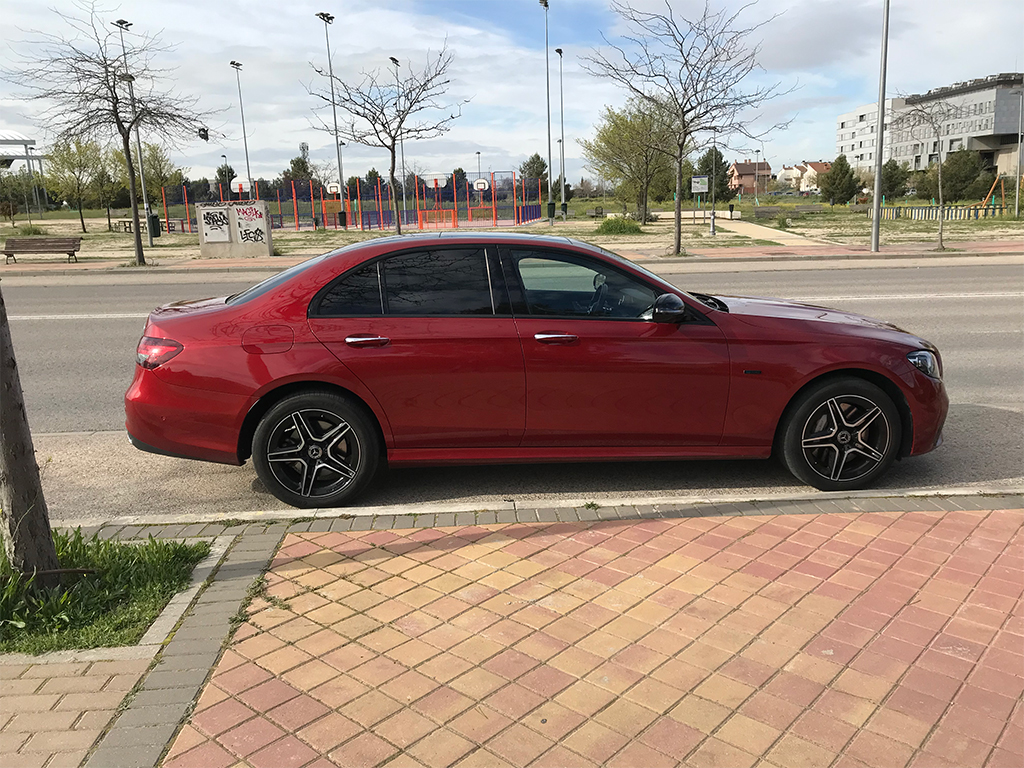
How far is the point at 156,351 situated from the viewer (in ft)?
16.1

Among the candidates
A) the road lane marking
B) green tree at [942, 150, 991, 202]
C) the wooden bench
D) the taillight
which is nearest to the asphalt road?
the road lane marking

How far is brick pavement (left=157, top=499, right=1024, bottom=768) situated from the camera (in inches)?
108

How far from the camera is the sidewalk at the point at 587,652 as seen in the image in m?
2.74

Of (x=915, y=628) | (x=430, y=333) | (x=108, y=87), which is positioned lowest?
(x=915, y=628)

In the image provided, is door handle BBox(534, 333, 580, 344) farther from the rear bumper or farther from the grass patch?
the grass patch

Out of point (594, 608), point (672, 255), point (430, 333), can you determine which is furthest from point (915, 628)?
point (672, 255)

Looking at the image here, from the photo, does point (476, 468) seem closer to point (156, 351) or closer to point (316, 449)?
point (316, 449)

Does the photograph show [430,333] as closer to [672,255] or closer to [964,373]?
[964,373]

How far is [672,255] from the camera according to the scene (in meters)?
24.4

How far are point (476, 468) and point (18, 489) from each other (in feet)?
9.18

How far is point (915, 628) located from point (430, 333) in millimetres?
2859

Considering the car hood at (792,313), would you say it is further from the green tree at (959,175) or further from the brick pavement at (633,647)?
the green tree at (959,175)

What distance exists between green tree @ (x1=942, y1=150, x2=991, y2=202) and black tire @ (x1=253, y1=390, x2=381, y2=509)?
62.5 m

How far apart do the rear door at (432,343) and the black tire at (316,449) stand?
0.21 meters
